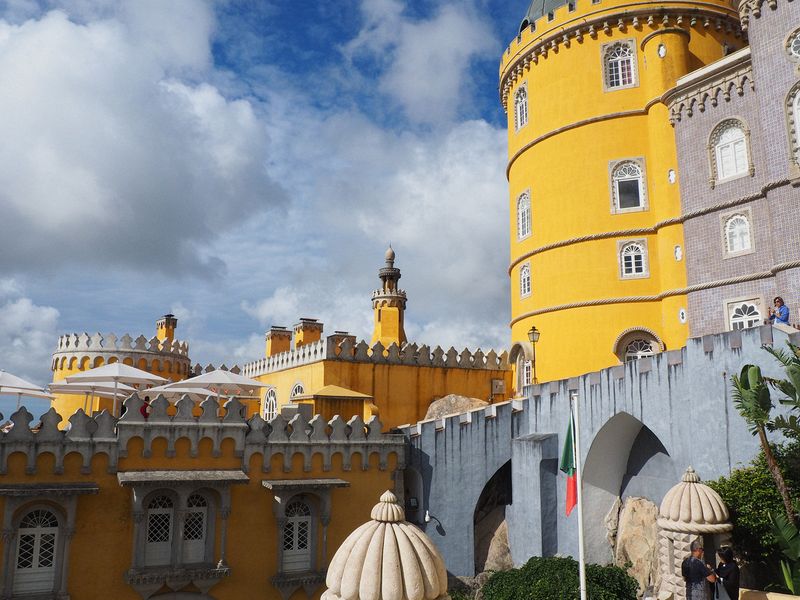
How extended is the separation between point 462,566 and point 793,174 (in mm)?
13764

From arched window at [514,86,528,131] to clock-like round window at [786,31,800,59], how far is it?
10.5m

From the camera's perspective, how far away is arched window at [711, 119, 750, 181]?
65.3 ft

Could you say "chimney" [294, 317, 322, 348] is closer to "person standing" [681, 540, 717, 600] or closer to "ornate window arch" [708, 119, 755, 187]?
"ornate window arch" [708, 119, 755, 187]

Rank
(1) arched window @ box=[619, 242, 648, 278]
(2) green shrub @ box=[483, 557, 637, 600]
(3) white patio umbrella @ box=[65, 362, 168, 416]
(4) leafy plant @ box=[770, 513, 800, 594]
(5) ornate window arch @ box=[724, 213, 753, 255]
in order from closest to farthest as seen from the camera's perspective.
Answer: (4) leafy plant @ box=[770, 513, 800, 594] < (2) green shrub @ box=[483, 557, 637, 600] < (5) ornate window arch @ box=[724, 213, 753, 255] < (3) white patio umbrella @ box=[65, 362, 168, 416] < (1) arched window @ box=[619, 242, 648, 278]

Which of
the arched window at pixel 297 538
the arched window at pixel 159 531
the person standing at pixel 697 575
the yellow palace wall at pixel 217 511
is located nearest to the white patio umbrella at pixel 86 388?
the yellow palace wall at pixel 217 511

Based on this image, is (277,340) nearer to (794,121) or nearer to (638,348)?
(638,348)

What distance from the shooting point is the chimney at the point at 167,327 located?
131 ft

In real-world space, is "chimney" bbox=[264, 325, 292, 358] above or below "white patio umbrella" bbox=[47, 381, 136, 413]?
above

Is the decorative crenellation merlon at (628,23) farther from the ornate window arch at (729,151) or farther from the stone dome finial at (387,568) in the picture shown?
the stone dome finial at (387,568)

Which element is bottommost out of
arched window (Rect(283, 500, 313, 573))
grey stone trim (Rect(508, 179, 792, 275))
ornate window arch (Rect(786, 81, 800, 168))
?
arched window (Rect(283, 500, 313, 573))

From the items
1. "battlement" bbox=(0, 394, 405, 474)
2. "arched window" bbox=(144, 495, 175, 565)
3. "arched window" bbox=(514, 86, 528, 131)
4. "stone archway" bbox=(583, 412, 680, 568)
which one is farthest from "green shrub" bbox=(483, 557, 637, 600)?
"arched window" bbox=(514, 86, 528, 131)

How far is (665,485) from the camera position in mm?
17016

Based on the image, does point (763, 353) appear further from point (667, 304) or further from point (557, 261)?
point (557, 261)

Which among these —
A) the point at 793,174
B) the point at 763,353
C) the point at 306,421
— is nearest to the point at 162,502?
the point at 306,421
